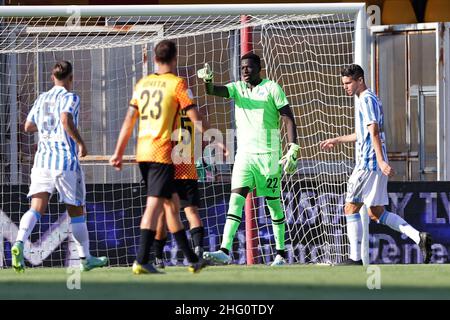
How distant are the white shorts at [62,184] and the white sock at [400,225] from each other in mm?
2821

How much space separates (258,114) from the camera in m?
12.1

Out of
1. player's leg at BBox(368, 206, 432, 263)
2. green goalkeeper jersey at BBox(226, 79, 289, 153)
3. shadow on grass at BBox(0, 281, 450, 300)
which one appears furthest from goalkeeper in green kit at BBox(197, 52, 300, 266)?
shadow on grass at BBox(0, 281, 450, 300)

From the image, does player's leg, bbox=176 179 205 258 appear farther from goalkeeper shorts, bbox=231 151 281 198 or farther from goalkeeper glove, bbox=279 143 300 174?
goalkeeper glove, bbox=279 143 300 174

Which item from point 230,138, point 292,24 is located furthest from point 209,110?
point 292,24

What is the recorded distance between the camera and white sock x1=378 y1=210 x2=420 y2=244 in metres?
11.9

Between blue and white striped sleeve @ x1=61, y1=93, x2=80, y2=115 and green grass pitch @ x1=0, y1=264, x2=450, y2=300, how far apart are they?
139 centimetres

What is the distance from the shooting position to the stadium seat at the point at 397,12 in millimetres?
16344

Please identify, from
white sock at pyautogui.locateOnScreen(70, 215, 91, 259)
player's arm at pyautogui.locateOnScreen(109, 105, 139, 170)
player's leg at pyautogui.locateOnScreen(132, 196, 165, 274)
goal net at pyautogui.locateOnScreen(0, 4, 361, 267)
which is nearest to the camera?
player's leg at pyautogui.locateOnScreen(132, 196, 165, 274)

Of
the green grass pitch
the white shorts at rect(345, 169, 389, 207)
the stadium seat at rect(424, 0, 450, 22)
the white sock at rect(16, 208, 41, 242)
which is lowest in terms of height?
the green grass pitch

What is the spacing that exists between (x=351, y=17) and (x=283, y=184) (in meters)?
1.90

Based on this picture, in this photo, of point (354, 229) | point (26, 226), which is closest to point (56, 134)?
point (26, 226)

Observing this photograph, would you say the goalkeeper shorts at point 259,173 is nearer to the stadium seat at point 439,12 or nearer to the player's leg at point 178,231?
the player's leg at point 178,231

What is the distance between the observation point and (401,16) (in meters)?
16.4

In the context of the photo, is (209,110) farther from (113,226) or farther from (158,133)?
(158,133)
